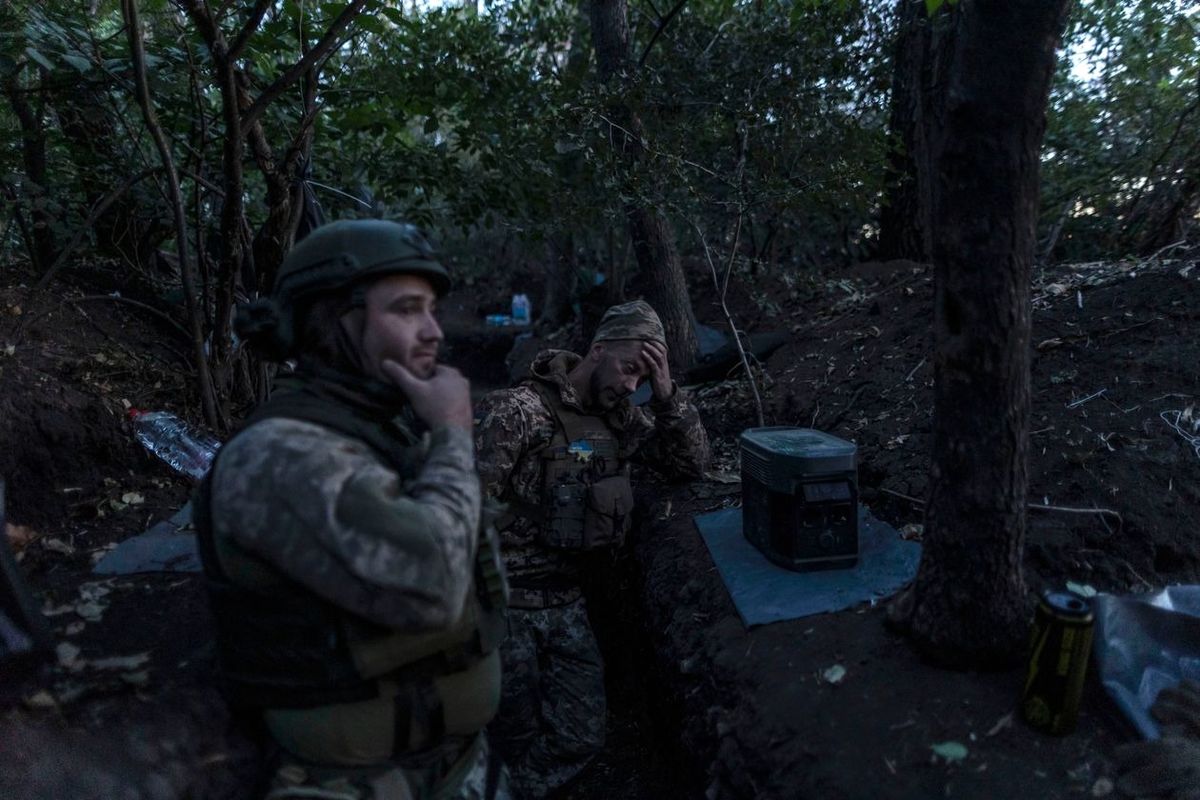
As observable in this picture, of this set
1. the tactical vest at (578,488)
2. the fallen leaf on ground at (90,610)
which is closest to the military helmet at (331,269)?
the fallen leaf on ground at (90,610)

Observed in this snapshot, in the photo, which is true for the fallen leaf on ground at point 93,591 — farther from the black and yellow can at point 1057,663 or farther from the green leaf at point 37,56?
the black and yellow can at point 1057,663

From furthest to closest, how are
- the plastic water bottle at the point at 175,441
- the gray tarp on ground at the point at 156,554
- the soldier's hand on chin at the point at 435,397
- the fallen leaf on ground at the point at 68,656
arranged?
the plastic water bottle at the point at 175,441, the gray tarp on ground at the point at 156,554, the fallen leaf on ground at the point at 68,656, the soldier's hand on chin at the point at 435,397

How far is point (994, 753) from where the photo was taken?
2.46m

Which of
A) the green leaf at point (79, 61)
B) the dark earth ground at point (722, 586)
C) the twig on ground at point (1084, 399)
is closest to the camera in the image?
the dark earth ground at point (722, 586)

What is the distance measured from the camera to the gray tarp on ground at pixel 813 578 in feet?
11.2

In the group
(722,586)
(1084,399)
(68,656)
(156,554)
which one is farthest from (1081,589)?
(156,554)

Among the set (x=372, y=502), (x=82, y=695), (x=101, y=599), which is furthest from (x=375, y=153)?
(x=372, y=502)

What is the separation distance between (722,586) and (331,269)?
2518mm

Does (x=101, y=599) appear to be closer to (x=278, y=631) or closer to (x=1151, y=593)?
(x=278, y=631)

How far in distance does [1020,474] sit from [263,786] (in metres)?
2.43

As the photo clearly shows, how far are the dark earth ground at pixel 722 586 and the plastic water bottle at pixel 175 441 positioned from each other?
0.30ft

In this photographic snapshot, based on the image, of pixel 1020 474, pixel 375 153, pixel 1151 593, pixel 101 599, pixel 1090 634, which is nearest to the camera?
pixel 1090 634

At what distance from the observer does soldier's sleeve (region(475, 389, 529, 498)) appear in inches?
144

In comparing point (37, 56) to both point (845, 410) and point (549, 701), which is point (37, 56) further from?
point (845, 410)
